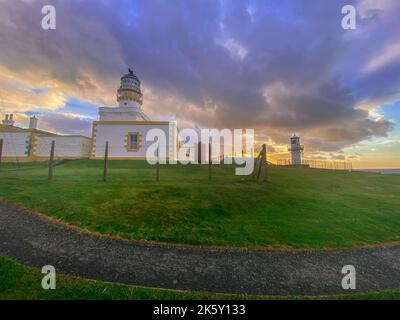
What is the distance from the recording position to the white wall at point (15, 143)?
29.8 meters

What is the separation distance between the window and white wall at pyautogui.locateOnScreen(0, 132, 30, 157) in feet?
47.2

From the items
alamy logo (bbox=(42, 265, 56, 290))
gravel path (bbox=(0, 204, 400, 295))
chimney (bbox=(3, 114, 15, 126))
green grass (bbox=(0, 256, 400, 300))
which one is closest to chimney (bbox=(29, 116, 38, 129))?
chimney (bbox=(3, 114, 15, 126))

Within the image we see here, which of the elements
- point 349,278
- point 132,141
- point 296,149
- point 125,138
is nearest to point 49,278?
point 349,278

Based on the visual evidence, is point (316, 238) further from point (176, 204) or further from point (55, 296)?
point (55, 296)

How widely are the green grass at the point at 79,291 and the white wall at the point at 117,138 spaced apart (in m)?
26.4

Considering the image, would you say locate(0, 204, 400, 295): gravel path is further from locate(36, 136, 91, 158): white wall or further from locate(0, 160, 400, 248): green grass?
locate(36, 136, 91, 158): white wall

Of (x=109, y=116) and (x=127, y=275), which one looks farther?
(x=109, y=116)

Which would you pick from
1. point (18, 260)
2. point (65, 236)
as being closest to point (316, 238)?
point (65, 236)

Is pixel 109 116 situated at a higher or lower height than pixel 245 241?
higher

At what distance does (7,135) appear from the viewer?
29.9 metres

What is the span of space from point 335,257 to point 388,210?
28.3ft

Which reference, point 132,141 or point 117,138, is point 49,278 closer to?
point 132,141

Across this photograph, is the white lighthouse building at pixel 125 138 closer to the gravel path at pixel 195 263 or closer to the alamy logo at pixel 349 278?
the gravel path at pixel 195 263
